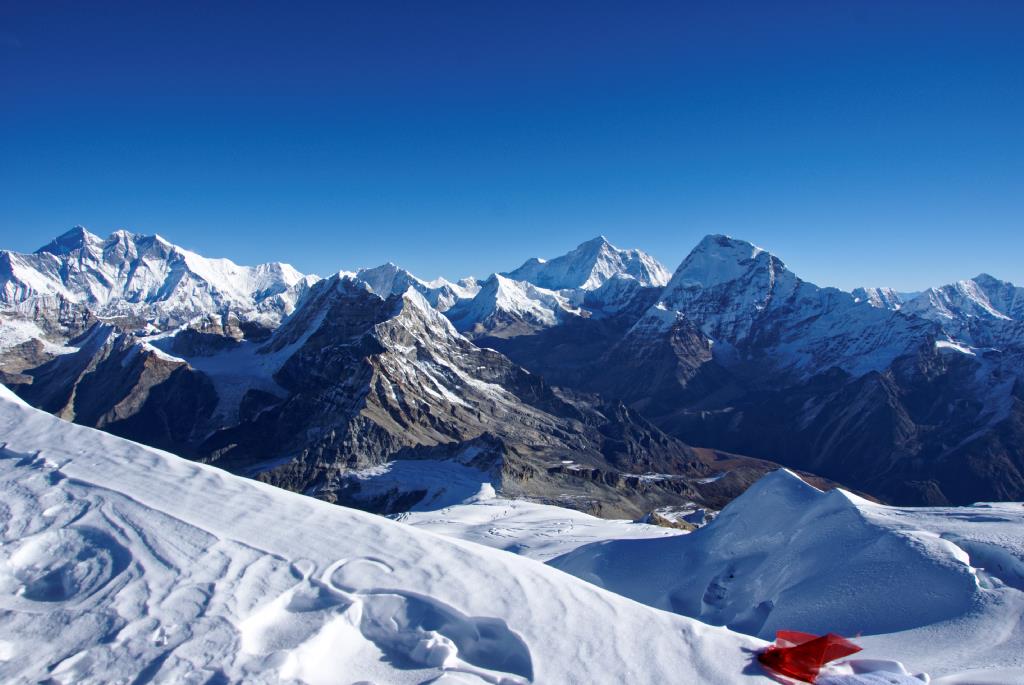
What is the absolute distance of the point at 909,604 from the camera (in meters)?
14.1

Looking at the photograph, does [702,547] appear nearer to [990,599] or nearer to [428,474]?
[990,599]

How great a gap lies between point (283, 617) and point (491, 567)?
3.25 m

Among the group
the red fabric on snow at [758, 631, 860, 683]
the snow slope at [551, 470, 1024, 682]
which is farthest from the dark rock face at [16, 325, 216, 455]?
the red fabric on snow at [758, 631, 860, 683]

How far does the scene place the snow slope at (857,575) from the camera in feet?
40.6

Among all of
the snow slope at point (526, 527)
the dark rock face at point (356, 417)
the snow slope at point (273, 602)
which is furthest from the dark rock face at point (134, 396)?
the snow slope at point (273, 602)

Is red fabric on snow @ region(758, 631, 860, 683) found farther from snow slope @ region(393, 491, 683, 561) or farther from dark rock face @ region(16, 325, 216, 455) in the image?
dark rock face @ region(16, 325, 216, 455)

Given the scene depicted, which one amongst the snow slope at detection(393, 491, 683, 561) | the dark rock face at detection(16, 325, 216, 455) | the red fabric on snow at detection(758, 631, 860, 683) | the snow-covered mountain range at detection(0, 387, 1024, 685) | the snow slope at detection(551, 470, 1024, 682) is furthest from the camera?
the dark rock face at detection(16, 325, 216, 455)

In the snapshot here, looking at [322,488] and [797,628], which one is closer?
[797,628]

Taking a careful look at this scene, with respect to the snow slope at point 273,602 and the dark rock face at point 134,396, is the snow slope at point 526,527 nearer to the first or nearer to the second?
the snow slope at point 273,602

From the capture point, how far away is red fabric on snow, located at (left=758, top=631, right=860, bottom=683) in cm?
918

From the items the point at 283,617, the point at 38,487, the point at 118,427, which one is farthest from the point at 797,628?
the point at 118,427

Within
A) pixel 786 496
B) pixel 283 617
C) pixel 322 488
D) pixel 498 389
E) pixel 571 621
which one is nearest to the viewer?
pixel 283 617

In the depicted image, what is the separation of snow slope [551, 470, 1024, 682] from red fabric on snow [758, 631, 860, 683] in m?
1.53

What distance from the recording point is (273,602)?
9.21 meters
